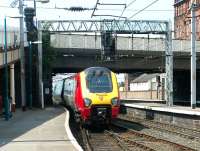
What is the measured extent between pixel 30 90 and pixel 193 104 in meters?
14.5

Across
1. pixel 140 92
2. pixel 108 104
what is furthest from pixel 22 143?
pixel 140 92

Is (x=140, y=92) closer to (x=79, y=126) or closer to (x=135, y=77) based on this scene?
(x=135, y=77)

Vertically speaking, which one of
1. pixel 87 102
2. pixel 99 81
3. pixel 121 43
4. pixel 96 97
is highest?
pixel 121 43

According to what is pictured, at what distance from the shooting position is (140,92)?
360ft

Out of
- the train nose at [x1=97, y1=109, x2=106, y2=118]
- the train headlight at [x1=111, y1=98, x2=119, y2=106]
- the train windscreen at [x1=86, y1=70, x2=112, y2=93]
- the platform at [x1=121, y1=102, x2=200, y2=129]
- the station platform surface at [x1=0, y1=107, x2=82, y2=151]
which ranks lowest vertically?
the platform at [x1=121, y1=102, x2=200, y2=129]

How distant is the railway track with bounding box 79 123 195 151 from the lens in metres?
21.4

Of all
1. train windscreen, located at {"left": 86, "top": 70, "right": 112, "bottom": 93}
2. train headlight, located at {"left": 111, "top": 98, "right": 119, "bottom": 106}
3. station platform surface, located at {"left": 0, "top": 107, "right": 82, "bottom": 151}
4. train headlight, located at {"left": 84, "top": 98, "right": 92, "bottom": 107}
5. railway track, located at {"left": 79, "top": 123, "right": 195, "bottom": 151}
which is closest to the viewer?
station platform surface, located at {"left": 0, "top": 107, "right": 82, "bottom": 151}

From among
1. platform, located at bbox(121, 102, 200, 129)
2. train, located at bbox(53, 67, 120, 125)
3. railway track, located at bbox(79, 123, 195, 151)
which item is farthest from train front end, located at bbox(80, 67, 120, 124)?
platform, located at bbox(121, 102, 200, 129)

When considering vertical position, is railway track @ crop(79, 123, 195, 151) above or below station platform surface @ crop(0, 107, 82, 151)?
below

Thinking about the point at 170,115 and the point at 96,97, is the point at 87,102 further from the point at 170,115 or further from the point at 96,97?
the point at 170,115

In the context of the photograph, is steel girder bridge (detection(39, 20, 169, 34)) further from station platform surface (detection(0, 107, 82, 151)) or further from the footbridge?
station platform surface (detection(0, 107, 82, 151))

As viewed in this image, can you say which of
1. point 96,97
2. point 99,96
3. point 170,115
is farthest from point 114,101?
point 170,115

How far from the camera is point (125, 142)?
2383 centimetres

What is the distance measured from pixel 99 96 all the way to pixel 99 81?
3.22 feet
